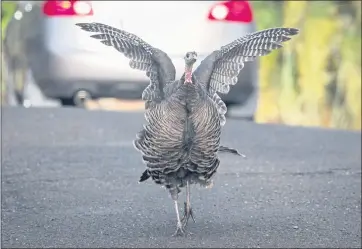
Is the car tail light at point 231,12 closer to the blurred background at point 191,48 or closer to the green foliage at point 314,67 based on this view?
the blurred background at point 191,48

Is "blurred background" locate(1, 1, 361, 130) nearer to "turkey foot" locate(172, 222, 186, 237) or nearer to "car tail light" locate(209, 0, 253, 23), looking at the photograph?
"car tail light" locate(209, 0, 253, 23)

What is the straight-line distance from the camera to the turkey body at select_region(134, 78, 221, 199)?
5.15 metres

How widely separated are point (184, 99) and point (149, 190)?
197 centimetres

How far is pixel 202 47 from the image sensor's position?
708 cm

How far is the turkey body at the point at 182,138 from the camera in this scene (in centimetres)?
515

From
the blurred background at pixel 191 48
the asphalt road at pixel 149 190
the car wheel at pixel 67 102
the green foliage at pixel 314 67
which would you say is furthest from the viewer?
the green foliage at pixel 314 67

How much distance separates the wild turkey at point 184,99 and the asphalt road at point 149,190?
436 millimetres

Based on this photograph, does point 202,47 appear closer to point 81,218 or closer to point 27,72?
point 81,218

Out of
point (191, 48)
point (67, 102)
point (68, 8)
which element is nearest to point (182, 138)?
point (191, 48)

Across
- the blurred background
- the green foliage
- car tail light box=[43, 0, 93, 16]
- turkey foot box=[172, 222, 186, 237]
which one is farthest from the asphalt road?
the green foliage

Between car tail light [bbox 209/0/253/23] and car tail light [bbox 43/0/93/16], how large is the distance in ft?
2.75

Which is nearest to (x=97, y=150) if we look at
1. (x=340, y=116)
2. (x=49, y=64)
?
(x=49, y=64)

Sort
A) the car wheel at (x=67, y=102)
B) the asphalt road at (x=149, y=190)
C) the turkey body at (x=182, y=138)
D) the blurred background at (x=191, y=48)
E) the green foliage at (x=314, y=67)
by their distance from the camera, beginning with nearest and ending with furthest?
the turkey body at (x=182, y=138)
the asphalt road at (x=149, y=190)
the blurred background at (x=191, y=48)
the car wheel at (x=67, y=102)
the green foliage at (x=314, y=67)

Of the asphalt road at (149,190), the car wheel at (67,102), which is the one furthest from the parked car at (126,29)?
the car wheel at (67,102)
